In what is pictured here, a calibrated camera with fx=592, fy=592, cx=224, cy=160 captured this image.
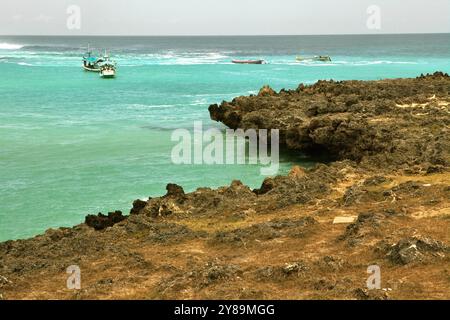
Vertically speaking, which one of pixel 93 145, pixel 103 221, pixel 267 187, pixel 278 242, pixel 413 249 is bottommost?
pixel 103 221

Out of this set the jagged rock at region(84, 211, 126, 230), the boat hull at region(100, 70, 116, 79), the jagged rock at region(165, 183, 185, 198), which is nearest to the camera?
the jagged rock at region(84, 211, 126, 230)

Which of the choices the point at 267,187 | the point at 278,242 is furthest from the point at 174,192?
the point at 278,242

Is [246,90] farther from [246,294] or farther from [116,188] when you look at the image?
[246,294]

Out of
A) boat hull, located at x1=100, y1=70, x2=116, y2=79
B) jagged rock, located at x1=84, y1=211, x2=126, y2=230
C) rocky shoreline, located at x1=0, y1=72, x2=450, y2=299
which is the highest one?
boat hull, located at x1=100, y1=70, x2=116, y2=79

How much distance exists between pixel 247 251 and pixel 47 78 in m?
85.6

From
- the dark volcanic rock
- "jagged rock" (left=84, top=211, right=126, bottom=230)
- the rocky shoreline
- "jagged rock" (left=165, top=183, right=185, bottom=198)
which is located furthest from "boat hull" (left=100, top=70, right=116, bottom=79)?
"jagged rock" (left=84, top=211, right=126, bottom=230)

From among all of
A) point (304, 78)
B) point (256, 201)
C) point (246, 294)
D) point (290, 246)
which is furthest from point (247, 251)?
point (304, 78)

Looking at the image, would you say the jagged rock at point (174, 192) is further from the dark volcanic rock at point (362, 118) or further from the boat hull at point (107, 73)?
the boat hull at point (107, 73)

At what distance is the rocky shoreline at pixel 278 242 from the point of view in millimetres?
13555

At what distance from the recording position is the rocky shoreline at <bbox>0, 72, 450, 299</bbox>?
44.5 feet

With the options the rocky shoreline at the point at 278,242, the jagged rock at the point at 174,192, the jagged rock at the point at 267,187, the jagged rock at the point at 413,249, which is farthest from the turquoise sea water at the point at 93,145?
the jagged rock at the point at 413,249

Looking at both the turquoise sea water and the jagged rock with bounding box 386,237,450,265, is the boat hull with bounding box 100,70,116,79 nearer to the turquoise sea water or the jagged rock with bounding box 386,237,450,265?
the turquoise sea water

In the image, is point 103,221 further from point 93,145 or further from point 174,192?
point 93,145

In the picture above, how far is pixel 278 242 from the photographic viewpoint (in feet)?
56.3
